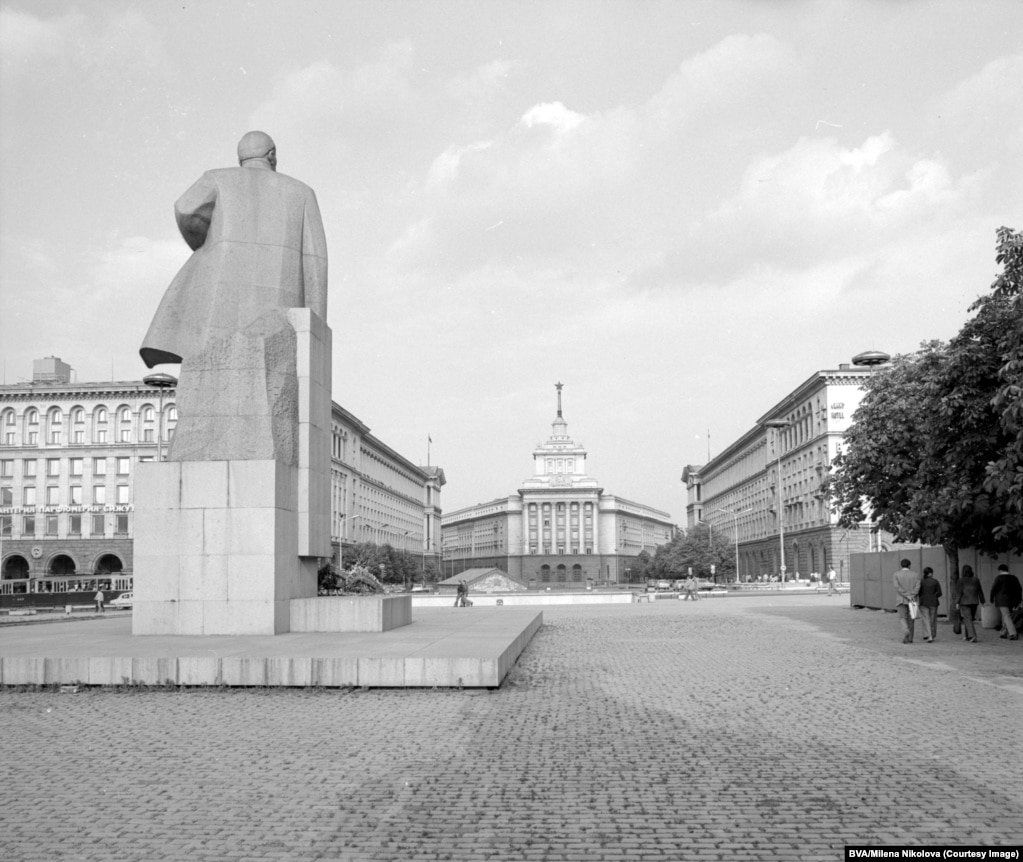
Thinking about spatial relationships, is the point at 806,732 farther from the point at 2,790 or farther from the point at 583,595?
the point at 583,595

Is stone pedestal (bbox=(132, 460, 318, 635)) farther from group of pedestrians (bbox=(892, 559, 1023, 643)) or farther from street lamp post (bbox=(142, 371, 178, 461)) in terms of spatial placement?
street lamp post (bbox=(142, 371, 178, 461))

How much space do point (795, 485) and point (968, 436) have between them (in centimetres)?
7188

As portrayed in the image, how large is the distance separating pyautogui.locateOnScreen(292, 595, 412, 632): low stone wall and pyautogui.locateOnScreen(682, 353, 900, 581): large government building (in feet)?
133

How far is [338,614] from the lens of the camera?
681 inches

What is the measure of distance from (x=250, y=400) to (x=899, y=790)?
40.7 feet

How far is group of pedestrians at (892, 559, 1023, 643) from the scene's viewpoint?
20609mm

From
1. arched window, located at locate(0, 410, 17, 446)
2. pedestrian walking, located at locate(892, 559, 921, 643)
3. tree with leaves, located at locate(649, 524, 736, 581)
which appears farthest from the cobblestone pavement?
tree with leaves, located at locate(649, 524, 736, 581)

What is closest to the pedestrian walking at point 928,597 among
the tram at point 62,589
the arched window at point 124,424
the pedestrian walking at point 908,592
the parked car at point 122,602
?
the pedestrian walking at point 908,592

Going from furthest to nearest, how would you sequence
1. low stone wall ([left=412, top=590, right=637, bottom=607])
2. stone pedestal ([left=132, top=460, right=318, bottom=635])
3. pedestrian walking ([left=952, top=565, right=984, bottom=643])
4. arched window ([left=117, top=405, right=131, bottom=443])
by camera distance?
1. arched window ([left=117, top=405, right=131, bottom=443])
2. low stone wall ([left=412, top=590, right=637, bottom=607])
3. pedestrian walking ([left=952, top=565, right=984, bottom=643])
4. stone pedestal ([left=132, top=460, right=318, bottom=635])

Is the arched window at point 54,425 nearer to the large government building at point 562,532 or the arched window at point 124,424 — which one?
the arched window at point 124,424

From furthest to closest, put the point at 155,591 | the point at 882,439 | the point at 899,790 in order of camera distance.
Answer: the point at 882,439, the point at 155,591, the point at 899,790

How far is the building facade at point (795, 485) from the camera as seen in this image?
76.9m

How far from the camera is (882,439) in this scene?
28.5m

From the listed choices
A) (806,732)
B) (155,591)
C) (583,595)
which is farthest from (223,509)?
(583,595)
